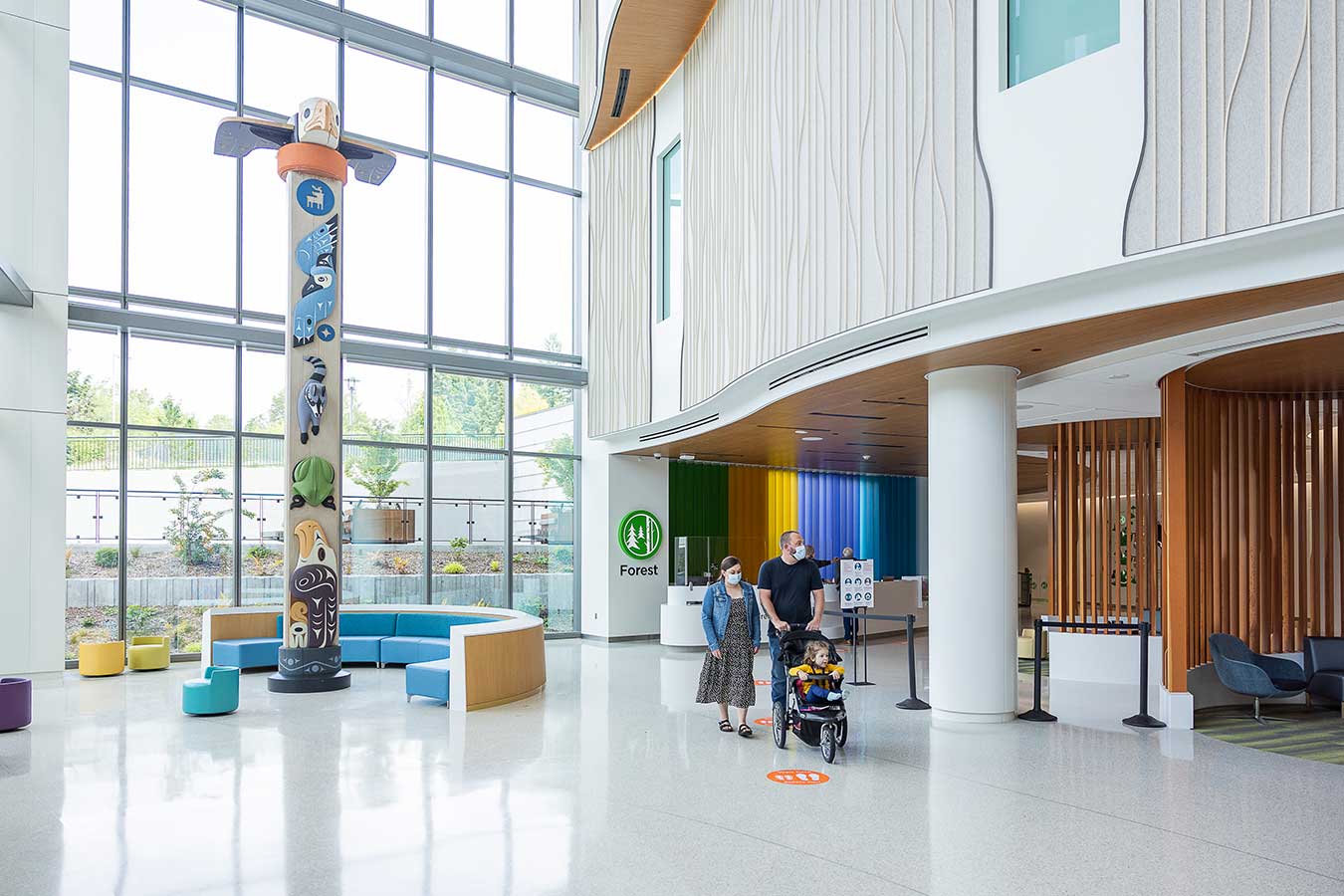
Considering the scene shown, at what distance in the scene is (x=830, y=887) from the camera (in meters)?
4.70

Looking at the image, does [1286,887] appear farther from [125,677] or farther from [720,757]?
[125,677]

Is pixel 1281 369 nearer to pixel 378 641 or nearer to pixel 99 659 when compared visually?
pixel 378 641

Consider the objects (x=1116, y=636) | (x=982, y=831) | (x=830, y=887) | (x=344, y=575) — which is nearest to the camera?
(x=830, y=887)

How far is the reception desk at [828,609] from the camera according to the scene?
1578 centimetres

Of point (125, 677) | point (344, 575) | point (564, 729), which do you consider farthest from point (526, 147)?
point (564, 729)

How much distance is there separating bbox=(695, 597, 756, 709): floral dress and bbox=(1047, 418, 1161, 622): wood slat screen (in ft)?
18.9

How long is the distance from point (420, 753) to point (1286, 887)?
230 inches

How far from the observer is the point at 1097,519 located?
12227 mm

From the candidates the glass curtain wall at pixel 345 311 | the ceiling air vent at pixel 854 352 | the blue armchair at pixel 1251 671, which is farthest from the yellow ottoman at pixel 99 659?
the blue armchair at pixel 1251 671

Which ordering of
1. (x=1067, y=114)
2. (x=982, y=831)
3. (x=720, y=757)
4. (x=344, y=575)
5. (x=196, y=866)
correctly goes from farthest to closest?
(x=344, y=575) < (x=720, y=757) < (x=1067, y=114) < (x=982, y=831) < (x=196, y=866)

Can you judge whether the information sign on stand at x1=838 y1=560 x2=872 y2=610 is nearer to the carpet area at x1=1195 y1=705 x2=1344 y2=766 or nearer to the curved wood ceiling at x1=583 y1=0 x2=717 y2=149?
the carpet area at x1=1195 y1=705 x2=1344 y2=766

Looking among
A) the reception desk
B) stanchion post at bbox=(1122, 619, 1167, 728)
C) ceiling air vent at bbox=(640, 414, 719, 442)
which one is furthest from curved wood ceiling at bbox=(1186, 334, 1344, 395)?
the reception desk

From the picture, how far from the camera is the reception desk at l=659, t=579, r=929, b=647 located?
621 inches

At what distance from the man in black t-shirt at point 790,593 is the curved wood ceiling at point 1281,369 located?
4149mm
